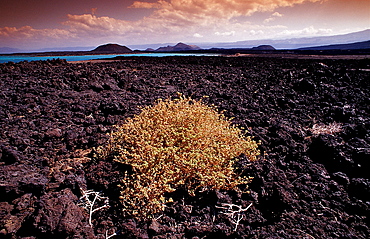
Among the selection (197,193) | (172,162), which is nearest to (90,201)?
(172,162)

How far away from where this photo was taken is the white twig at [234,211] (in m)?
2.49

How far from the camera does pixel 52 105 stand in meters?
6.28

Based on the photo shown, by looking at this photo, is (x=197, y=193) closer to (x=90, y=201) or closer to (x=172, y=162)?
(x=172, y=162)

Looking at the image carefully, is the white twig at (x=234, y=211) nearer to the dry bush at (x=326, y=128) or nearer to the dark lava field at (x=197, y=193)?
the dark lava field at (x=197, y=193)

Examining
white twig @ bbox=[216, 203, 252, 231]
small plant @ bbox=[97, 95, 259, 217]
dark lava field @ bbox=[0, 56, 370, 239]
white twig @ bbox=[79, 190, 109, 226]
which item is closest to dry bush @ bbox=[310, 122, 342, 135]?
dark lava field @ bbox=[0, 56, 370, 239]

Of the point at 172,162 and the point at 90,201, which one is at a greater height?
the point at 172,162

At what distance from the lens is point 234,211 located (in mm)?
2545

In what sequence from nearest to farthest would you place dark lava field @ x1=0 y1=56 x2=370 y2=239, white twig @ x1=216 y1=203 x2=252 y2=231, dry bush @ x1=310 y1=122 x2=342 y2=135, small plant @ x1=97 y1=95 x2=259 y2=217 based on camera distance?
dark lava field @ x1=0 y1=56 x2=370 y2=239 → white twig @ x1=216 y1=203 x2=252 y2=231 → small plant @ x1=97 y1=95 x2=259 y2=217 → dry bush @ x1=310 y1=122 x2=342 y2=135

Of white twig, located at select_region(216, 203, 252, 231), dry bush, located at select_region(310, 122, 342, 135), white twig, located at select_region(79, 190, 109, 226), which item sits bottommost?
white twig, located at select_region(216, 203, 252, 231)

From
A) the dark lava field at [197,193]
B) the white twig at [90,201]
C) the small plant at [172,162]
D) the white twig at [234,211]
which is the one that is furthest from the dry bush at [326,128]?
the white twig at [90,201]

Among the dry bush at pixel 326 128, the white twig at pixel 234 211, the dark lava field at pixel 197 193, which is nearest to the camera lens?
the dark lava field at pixel 197 193

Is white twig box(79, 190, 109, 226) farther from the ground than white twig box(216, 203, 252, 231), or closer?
farther from the ground

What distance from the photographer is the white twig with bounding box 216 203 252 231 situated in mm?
2490

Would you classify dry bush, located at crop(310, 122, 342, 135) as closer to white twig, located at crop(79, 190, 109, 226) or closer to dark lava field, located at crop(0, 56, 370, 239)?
dark lava field, located at crop(0, 56, 370, 239)
